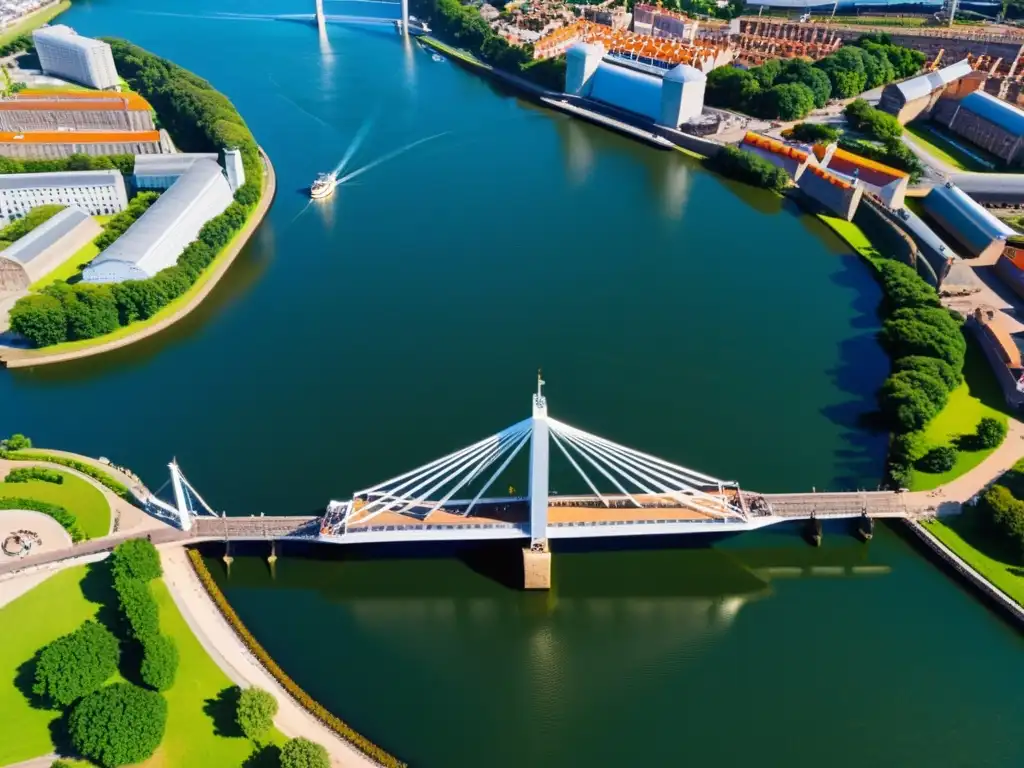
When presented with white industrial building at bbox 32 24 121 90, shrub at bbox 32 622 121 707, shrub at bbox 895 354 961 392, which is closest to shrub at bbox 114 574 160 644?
shrub at bbox 32 622 121 707

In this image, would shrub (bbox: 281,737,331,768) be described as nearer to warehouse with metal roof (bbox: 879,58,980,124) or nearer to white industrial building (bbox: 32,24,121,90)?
warehouse with metal roof (bbox: 879,58,980,124)

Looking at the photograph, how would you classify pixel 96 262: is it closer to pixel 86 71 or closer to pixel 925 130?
pixel 86 71

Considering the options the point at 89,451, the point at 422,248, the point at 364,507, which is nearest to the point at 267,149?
the point at 422,248

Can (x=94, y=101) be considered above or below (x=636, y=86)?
below

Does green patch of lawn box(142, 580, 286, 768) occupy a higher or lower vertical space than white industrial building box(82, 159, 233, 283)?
lower

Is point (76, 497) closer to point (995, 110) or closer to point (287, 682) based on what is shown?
point (287, 682)

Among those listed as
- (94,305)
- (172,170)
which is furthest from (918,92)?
(94,305)

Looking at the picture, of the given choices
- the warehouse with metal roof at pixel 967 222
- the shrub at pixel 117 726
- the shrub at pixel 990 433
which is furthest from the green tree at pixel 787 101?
the shrub at pixel 117 726

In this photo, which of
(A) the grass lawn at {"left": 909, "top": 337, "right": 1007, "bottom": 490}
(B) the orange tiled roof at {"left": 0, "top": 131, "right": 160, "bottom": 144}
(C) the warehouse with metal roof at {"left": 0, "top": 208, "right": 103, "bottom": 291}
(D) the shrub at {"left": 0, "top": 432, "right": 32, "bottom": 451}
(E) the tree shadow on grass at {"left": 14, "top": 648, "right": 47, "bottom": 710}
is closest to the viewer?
(E) the tree shadow on grass at {"left": 14, "top": 648, "right": 47, "bottom": 710}
